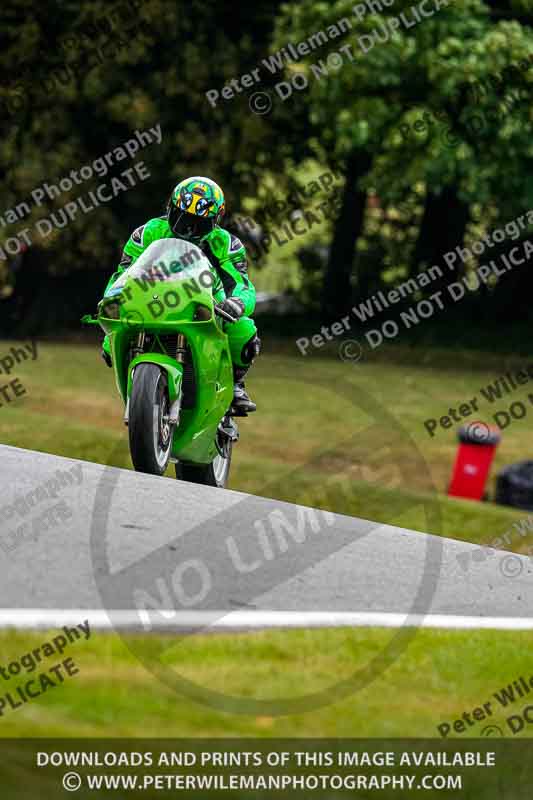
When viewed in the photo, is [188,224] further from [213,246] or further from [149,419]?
[149,419]

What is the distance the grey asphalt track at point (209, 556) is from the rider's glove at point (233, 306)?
1.11m

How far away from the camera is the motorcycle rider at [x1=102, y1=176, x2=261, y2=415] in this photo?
862cm

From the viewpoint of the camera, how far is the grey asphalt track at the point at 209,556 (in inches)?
247

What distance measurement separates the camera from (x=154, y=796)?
14.0 ft

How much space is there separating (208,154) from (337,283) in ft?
12.7

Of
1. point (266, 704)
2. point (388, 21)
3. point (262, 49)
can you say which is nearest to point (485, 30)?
point (388, 21)
